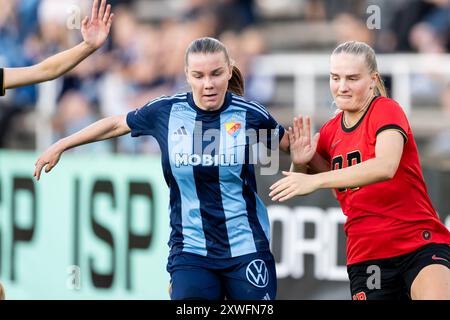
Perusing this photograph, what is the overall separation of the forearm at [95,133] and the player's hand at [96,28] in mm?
499

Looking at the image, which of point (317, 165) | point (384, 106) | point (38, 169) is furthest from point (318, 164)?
point (38, 169)

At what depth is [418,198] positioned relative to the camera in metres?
6.16

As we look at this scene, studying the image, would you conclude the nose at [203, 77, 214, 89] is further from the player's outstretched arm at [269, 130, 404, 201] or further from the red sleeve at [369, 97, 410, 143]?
the red sleeve at [369, 97, 410, 143]

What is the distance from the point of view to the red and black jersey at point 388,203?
6.11 meters

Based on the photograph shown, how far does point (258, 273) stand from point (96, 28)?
184cm

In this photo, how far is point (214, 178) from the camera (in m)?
6.27

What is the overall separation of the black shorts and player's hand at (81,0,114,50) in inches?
83.5

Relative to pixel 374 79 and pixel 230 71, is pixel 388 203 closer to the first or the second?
pixel 374 79

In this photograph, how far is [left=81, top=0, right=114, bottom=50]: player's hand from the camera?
638 cm

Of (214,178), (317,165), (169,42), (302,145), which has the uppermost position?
(169,42)

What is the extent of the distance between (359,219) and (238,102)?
1053mm

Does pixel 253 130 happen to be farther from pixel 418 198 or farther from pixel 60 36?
pixel 60 36

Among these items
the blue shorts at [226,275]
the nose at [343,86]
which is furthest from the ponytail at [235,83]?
the blue shorts at [226,275]
